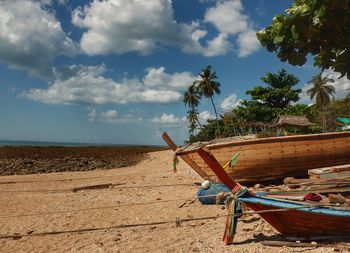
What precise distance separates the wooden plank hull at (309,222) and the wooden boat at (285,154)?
196 inches

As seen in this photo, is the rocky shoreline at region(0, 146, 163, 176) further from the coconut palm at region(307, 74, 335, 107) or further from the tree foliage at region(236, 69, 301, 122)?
the coconut palm at region(307, 74, 335, 107)

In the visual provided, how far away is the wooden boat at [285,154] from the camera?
414 inches

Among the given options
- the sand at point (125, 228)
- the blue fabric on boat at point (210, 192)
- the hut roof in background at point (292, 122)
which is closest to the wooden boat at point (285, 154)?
the blue fabric on boat at point (210, 192)

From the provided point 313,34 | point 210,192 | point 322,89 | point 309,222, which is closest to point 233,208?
point 309,222

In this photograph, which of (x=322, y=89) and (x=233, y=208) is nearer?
(x=233, y=208)

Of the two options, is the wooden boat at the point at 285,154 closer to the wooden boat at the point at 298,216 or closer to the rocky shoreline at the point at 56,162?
the wooden boat at the point at 298,216

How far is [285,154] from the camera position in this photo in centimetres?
1052

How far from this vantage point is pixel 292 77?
122 ft

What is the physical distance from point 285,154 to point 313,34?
6980 millimetres

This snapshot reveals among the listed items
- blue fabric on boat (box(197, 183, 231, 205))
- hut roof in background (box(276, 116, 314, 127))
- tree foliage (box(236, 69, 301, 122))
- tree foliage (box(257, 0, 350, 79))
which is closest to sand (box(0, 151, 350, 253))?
blue fabric on boat (box(197, 183, 231, 205))

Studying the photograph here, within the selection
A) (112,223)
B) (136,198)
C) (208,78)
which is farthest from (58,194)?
(208,78)

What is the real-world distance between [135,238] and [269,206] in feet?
9.40

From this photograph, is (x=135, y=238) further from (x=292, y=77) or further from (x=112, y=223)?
(x=292, y=77)

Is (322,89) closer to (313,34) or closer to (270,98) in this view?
(270,98)
